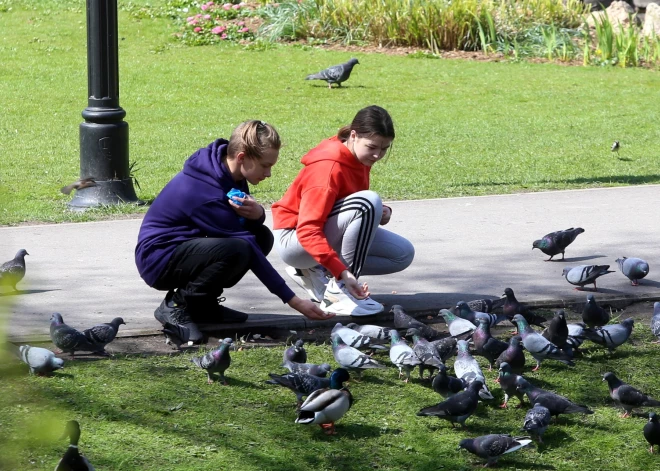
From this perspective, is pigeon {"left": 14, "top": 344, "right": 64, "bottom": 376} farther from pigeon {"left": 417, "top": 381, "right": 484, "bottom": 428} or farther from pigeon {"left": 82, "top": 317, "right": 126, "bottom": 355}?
pigeon {"left": 417, "top": 381, "right": 484, "bottom": 428}

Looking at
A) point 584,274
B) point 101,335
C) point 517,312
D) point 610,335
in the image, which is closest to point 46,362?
point 101,335

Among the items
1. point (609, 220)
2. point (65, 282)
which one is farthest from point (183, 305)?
point (609, 220)

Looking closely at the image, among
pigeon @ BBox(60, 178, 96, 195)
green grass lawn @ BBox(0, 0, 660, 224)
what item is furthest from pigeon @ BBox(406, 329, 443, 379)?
pigeon @ BBox(60, 178, 96, 195)

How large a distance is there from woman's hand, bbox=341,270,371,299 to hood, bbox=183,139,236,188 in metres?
0.84

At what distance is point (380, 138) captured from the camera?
5668 mm

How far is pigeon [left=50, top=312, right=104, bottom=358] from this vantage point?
4973 millimetres

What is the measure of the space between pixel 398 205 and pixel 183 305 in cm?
409

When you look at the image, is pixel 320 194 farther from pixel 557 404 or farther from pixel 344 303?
pixel 557 404

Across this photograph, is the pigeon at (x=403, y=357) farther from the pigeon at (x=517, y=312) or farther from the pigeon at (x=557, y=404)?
the pigeon at (x=517, y=312)

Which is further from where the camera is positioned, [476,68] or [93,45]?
[476,68]

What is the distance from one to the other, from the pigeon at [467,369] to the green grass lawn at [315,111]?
481 cm

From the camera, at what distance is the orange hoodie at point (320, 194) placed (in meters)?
5.54

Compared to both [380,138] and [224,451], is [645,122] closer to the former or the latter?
[380,138]

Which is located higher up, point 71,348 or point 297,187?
point 297,187
